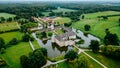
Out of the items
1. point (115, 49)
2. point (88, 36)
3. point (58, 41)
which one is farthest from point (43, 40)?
point (115, 49)

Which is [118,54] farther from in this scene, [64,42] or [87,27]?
[87,27]

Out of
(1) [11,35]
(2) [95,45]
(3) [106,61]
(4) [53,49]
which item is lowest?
(4) [53,49]

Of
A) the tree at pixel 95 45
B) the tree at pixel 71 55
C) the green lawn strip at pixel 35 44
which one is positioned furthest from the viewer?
the green lawn strip at pixel 35 44

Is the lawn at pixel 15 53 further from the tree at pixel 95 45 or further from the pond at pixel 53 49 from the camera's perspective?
the tree at pixel 95 45

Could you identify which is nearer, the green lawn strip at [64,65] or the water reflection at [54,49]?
the green lawn strip at [64,65]

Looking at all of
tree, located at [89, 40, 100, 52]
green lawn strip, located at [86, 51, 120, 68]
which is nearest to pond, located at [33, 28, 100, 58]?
tree, located at [89, 40, 100, 52]

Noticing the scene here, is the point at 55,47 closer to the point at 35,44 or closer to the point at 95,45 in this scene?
the point at 35,44

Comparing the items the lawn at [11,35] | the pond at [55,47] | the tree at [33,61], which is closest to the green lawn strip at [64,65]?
the tree at [33,61]

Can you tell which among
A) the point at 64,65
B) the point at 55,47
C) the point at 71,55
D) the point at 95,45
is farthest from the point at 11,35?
the point at 95,45
